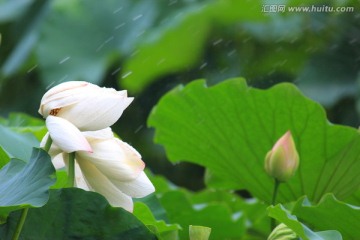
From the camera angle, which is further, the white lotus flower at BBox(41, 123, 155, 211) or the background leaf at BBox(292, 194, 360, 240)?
the background leaf at BBox(292, 194, 360, 240)

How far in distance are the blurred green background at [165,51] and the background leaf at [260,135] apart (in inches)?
53.0

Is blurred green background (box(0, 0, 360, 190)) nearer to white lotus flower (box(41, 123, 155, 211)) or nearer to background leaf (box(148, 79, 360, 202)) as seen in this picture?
background leaf (box(148, 79, 360, 202))

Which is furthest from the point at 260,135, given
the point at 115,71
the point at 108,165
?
the point at 115,71

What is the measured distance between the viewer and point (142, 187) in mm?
655

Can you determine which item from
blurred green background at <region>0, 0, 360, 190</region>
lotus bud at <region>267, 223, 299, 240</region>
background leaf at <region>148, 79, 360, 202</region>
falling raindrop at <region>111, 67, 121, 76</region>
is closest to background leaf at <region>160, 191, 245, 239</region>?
background leaf at <region>148, 79, 360, 202</region>

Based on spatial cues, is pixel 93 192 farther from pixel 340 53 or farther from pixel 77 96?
pixel 340 53

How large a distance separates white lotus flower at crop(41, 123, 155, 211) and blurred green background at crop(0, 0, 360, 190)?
1770mm

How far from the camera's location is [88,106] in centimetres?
65

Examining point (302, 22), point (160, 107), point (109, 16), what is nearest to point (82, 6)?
point (109, 16)

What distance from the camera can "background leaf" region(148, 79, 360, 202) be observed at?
39.2 inches

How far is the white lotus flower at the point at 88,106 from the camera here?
65 cm

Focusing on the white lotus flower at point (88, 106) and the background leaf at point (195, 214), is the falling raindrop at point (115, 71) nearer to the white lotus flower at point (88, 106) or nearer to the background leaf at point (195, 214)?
the background leaf at point (195, 214)

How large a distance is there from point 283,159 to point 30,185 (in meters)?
0.32

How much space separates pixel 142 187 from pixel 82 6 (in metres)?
2.61
